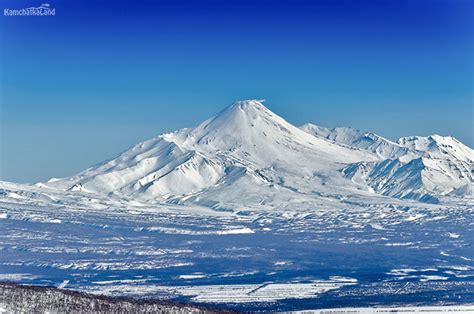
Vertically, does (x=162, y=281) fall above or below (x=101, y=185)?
below

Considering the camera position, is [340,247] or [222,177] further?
[222,177]

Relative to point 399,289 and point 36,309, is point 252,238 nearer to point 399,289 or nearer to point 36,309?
point 399,289

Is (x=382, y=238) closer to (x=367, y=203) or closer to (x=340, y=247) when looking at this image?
(x=340, y=247)

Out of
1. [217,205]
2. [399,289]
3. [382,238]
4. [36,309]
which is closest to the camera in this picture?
[36,309]

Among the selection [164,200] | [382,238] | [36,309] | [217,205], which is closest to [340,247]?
[382,238]

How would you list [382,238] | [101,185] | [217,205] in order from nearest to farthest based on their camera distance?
1. [382,238]
2. [217,205]
3. [101,185]

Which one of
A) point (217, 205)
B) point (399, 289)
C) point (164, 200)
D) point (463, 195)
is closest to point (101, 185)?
point (164, 200)
